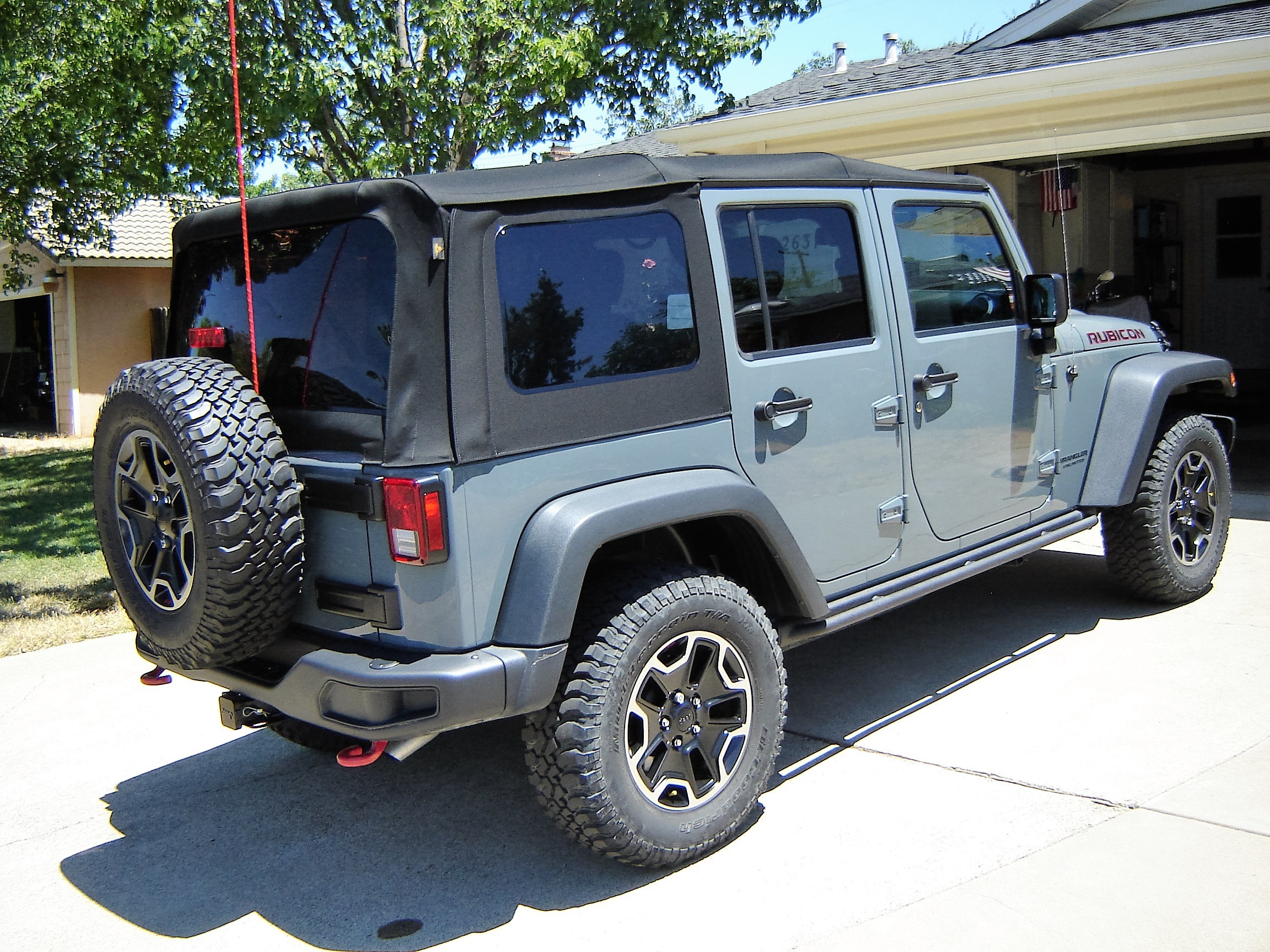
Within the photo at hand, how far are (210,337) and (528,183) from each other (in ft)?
4.02

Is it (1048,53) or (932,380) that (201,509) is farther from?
(1048,53)

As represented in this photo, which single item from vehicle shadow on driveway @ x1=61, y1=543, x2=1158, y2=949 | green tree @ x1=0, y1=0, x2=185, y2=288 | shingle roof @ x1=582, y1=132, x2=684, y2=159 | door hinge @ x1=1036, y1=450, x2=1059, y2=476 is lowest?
vehicle shadow on driveway @ x1=61, y1=543, x2=1158, y2=949

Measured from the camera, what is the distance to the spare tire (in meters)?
2.85

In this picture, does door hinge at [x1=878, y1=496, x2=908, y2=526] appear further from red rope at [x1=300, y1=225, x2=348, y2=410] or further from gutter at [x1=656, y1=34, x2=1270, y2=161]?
gutter at [x1=656, y1=34, x2=1270, y2=161]

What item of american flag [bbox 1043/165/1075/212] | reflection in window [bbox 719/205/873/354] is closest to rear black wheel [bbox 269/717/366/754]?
reflection in window [bbox 719/205/873/354]

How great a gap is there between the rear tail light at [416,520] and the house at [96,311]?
59.1ft

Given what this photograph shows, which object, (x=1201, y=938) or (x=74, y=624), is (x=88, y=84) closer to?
(x=74, y=624)

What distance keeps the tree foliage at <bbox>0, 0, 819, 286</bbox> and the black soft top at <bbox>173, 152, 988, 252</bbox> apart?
637 cm

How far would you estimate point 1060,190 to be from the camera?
32.5ft

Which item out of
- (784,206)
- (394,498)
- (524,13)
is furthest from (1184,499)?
(524,13)

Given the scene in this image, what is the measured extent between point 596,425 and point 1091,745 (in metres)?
2.21

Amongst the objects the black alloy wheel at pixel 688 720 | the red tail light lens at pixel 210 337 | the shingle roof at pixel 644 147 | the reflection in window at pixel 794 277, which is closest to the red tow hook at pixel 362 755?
the black alloy wheel at pixel 688 720

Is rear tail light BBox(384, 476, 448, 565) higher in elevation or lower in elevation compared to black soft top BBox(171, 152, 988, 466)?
lower

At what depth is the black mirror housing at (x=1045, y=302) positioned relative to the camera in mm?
4613
